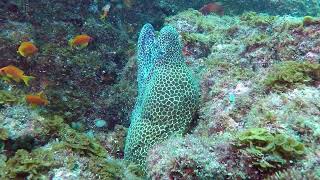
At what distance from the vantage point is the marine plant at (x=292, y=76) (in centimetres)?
375

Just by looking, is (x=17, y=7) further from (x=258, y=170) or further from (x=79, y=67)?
→ (x=258, y=170)

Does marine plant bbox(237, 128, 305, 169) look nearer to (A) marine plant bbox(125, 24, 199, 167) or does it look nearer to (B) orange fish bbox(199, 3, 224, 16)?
(A) marine plant bbox(125, 24, 199, 167)

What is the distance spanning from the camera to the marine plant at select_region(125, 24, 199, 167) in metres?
4.64

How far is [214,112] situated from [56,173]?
229 centimetres

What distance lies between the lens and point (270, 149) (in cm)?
258

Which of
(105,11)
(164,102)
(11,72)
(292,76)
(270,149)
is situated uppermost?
(292,76)

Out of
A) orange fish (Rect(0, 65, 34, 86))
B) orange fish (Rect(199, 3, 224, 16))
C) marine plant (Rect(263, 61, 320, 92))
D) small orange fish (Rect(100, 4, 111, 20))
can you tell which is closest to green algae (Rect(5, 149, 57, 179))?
orange fish (Rect(0, 65, 34, 86))

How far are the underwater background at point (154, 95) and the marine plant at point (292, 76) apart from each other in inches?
0.5

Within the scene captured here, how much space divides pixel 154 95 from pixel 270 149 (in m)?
2.43

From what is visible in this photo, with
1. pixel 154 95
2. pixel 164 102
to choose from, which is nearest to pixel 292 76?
pixel 164 102

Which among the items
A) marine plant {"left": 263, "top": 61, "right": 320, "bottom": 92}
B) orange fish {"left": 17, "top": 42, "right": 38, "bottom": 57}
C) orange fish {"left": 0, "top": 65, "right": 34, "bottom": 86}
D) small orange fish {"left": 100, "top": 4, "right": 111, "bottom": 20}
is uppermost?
marine plant {"left": 263, "top": 61, "right": 320, "bottom": 92}

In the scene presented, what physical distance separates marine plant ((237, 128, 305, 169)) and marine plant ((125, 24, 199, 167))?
76.3 inches

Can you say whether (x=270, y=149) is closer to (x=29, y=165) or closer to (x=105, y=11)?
(x=29, y=165)

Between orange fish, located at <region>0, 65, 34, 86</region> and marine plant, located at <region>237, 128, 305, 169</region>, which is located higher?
marine plant, located at <region>237, 128, 305, 169</region>
